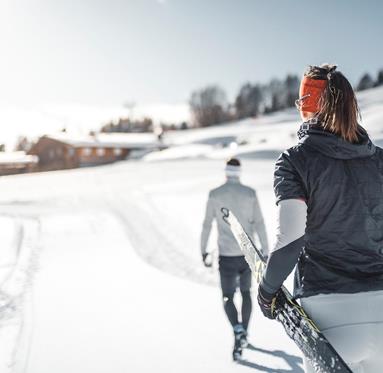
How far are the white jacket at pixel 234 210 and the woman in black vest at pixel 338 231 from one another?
246cm

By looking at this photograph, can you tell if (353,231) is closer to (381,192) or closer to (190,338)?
(381,192)

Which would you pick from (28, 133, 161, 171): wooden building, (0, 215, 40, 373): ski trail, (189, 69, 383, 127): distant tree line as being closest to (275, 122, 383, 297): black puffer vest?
(0, 215, 40, 373): ski trail

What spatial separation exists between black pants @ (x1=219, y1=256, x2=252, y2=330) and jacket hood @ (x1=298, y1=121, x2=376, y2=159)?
2.68m

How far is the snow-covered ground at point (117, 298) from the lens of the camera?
14.0 feet

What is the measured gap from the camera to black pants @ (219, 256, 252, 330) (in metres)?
4.36

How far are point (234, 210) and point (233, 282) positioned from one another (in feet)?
2.65

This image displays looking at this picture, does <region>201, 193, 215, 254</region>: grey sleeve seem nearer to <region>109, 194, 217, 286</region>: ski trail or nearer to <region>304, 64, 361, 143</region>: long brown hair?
<region>109, 194, 217, 286</region>: ski trail

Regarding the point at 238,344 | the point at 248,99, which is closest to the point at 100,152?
the point at 238,344

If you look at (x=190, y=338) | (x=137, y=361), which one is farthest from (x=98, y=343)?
(x=190, y=338)

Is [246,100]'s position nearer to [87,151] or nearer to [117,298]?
[87,151]

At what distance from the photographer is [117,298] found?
6043 millimetres

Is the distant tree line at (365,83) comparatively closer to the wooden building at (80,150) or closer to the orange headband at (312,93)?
Result: the wooden building at (80,150)

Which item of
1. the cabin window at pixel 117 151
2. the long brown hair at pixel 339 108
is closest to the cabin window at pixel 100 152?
the cabin window at pixel 117 151

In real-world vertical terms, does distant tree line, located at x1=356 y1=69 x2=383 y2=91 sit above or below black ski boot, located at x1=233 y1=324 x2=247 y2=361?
above
